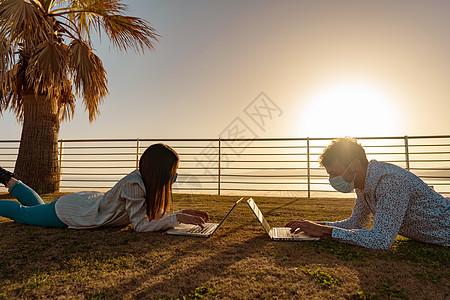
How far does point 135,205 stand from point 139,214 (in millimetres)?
74

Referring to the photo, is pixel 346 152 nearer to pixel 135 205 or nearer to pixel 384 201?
pixel 384 201

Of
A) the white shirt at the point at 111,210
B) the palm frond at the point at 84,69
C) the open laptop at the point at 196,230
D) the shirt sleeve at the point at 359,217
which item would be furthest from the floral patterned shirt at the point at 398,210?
the palm frond at the point at 84,69

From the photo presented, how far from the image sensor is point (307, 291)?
3.69 feet

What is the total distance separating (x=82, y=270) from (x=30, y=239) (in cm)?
85

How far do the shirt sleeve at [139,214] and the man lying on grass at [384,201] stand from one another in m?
0.93

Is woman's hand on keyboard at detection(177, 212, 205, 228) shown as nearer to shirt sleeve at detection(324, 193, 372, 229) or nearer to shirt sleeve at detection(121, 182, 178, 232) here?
shirt sleeve at detection(121, 182, 178, 232)

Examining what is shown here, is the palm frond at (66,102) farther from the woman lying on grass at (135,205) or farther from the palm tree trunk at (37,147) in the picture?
the woman lying on grass at (135,205)

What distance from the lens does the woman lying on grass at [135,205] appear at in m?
2.01

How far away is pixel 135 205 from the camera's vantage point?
6.64 ft

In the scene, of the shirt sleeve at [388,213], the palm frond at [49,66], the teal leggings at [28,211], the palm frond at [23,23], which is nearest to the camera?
the shirt sleeve at [388,213]

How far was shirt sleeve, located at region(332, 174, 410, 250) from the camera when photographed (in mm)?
1524

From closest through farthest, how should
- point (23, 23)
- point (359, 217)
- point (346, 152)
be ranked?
point (346, 152) < point (359, 217) < point (23, 23)

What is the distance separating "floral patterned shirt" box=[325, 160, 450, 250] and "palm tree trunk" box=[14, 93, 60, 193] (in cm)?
533

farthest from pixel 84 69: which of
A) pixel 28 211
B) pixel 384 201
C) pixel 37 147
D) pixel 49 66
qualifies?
pixel 384 201
